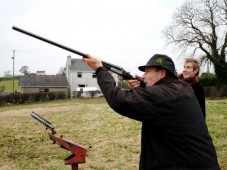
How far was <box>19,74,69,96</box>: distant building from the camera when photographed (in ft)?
253

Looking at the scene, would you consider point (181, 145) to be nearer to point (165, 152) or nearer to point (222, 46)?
point (165, 152)

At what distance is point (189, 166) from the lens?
345 cm

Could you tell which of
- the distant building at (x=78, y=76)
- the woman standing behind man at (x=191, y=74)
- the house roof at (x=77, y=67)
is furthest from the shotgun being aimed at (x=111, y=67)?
the house roof at (x=77, y=67)

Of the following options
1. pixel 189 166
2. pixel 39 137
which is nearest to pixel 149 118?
pixel 189 166

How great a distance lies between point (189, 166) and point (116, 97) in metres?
0.99

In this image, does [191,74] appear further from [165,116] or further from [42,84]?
[42,84]

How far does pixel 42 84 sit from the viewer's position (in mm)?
78562

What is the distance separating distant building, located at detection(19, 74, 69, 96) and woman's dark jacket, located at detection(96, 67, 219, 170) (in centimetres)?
7509

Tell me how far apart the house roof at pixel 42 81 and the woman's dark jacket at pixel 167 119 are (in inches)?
2961

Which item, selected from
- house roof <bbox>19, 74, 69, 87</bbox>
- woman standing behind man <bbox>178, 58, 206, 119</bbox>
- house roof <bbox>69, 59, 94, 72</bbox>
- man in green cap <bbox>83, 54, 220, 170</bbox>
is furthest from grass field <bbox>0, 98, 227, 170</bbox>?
house roof <bbox>19, 74, 69, 87</bbox>

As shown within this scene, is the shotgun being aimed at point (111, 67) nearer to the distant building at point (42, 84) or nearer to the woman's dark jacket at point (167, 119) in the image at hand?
the woman's dark jacket at point (167, 119)

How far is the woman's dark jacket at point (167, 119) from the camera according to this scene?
3338 millimetres

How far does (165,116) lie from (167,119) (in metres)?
Result: 0.04

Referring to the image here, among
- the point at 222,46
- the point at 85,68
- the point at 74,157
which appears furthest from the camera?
the point at 85,68
